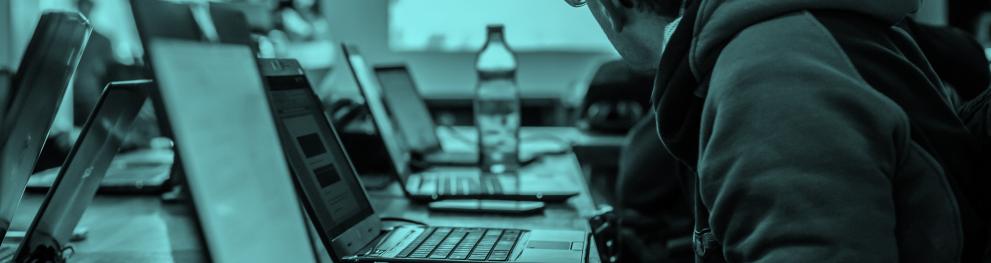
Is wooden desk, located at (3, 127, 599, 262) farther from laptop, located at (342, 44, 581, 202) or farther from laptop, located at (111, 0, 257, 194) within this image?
laptop, located at (111, 0, 257, 194)

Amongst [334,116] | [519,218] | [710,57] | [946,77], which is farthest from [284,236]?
[946,77]

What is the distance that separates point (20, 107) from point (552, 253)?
59 cm

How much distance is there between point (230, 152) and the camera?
0.60 m

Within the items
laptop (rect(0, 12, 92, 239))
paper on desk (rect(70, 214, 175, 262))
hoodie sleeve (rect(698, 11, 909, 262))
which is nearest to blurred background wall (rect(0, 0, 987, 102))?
paper on desk (rect(70, 214, 175, 262))

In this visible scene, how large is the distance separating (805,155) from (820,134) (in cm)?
2

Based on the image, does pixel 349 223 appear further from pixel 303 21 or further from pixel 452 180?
pixel 303 21

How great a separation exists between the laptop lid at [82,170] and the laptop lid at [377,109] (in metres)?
0.59

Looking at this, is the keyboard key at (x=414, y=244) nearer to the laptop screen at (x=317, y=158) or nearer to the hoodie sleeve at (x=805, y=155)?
the laptop screen at (x=317, y=158)

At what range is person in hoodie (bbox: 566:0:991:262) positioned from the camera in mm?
570

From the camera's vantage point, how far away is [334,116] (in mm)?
1824

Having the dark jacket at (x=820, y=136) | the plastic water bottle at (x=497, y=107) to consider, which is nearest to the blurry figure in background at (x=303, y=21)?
the plastic water bottle at (x=497, y=107)

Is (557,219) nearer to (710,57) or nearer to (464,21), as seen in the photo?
(710,57)

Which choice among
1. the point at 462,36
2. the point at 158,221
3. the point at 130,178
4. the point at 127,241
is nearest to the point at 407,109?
the point at 130,178

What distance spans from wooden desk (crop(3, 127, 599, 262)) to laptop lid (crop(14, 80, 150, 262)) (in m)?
0.05
